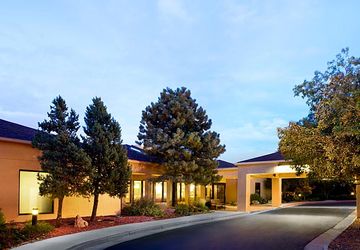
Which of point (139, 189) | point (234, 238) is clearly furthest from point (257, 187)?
point (234, 238)

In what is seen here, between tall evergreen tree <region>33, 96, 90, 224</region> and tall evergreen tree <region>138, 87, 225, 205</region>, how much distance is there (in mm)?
8901

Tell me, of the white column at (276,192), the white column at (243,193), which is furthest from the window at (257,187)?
the white column at (243,193)

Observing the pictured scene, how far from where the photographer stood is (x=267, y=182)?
41.1 m

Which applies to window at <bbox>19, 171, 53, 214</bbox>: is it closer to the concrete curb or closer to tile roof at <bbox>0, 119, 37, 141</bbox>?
tile roof at <bbox>0, 119, 37, 141</bbox>

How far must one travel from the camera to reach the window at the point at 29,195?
17.2 metres

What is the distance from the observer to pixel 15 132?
17875 millimetres

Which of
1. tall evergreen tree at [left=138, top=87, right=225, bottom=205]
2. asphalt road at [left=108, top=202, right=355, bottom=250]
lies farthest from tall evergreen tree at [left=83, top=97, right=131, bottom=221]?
tall evergreen tree at [left=138, top=87, right=225, bottom=205]

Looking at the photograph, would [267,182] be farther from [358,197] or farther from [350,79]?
[350,79]

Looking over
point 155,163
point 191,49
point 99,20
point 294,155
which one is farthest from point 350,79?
point 191,49

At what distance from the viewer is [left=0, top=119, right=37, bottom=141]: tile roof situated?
Answer: 16.9m

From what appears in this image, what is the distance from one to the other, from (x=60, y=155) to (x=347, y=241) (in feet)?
36.7

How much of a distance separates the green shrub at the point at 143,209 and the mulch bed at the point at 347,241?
32.5ft

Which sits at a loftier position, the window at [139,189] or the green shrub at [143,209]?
the window at [139,189]

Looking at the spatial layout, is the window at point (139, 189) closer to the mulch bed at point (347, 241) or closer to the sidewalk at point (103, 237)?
the sidewalk at point (103, 237)
